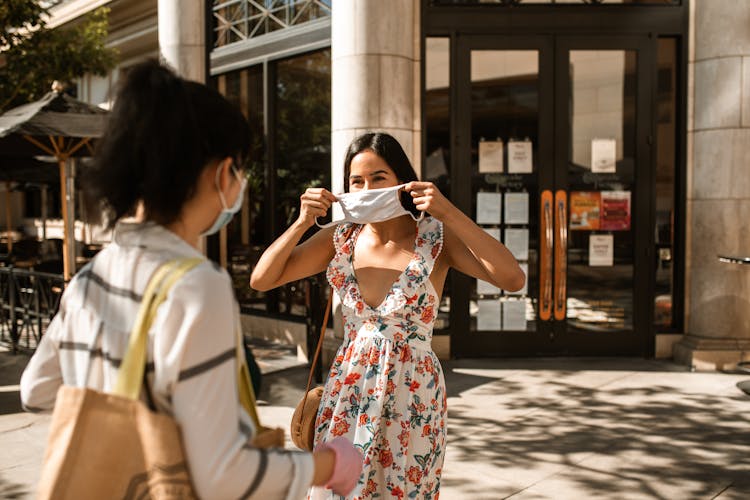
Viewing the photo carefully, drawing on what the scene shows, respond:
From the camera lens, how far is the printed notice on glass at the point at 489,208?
326 inches

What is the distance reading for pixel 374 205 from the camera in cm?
299

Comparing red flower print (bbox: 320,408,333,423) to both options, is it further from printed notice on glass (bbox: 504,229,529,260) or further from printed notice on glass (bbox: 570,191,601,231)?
printed notice on glass (bbox: 570,191,601,231)

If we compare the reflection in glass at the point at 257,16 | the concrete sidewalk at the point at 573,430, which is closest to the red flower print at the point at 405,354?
the concrete sidewalk at the point at 573,430

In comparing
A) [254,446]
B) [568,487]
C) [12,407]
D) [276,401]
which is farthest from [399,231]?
[12,407]

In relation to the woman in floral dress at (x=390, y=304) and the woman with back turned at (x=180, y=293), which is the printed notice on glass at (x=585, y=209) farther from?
the woman with back turned at (x=180, y=293)

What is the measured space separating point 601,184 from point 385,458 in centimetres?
628

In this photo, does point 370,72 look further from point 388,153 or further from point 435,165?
point 388,153

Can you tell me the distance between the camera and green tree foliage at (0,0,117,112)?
12812mm

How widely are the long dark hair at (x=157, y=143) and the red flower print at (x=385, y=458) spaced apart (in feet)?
5.08

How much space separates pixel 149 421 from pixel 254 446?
212 millimetres

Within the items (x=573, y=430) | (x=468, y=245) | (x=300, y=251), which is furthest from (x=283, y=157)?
(x=468, y=245)

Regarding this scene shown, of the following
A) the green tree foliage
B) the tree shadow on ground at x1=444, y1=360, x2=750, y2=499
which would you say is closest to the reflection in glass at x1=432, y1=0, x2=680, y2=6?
the tree shadow on ground at x1=444, y1=360, x2=750, y2=499

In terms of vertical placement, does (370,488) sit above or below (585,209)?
below

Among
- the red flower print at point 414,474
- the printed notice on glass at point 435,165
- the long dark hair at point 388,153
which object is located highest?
the printed notice on glass at point 435,165
